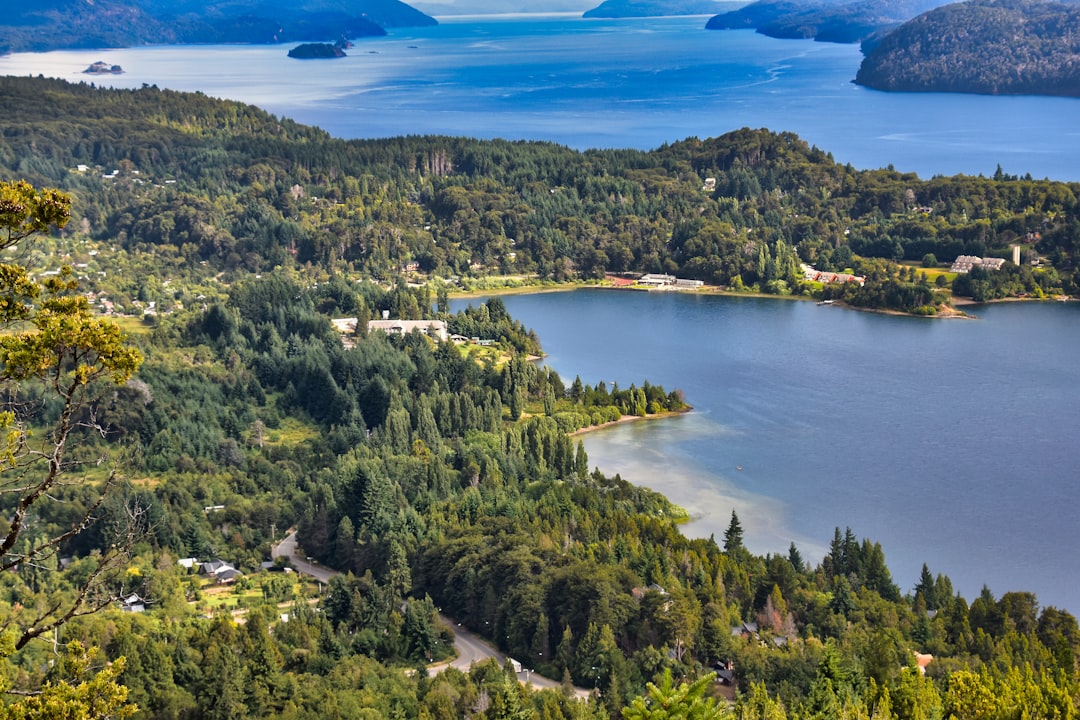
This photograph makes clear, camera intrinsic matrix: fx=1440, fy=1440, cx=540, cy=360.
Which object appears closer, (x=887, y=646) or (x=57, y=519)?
(x=887, y=646)

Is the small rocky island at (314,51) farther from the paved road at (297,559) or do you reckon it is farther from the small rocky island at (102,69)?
the paved road at (297,559)

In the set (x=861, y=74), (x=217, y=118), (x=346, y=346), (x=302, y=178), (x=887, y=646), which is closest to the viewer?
(x=887, y=646)

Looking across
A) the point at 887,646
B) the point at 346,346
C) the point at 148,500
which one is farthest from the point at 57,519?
the point at 887,646

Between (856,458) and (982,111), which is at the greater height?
(982,111)

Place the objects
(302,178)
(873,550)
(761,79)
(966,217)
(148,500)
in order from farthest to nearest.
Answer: (761,79)
(302,178)
(966,217)
(148,500)
(873,550)

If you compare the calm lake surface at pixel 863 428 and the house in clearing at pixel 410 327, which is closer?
the calm lake surface at pixel 863 428

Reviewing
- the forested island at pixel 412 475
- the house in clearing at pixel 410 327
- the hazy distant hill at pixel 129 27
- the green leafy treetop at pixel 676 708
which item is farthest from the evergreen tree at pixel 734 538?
the hazy distant hill at pixel 129 27

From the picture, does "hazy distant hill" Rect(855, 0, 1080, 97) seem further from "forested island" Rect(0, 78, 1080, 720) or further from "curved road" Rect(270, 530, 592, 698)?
"curved road" Rect(270, 530, 592, 698)

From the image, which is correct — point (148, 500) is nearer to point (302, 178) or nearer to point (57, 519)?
point (57, 519)
